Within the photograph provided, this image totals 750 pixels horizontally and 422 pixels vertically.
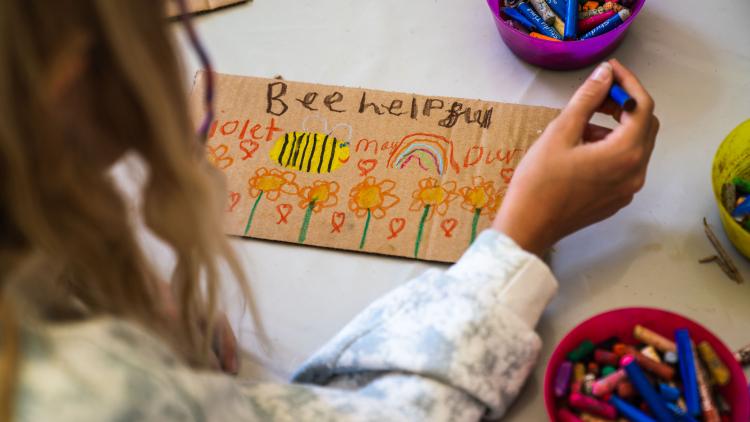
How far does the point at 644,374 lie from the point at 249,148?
0.45 meters

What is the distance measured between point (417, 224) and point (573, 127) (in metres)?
0.17

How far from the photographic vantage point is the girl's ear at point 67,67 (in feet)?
0.95

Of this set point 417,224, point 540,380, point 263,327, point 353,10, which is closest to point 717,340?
point 540,380

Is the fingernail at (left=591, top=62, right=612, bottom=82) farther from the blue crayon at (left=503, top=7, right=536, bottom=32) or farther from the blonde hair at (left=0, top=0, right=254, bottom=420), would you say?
the blonde hair at (left=0, top=0, right=254, bottom=420)

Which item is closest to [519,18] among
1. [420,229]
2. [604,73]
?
[604,73]

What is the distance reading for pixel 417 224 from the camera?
64 centimetres

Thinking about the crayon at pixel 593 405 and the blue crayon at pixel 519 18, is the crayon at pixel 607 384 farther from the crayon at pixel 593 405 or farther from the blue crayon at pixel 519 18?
the blue crayon at pixel 519 18

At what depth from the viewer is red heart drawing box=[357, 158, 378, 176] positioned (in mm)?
682

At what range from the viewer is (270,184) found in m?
0.68

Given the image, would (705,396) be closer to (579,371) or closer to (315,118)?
(579,371)

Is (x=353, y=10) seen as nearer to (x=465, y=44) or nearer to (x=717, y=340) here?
(x=465, y=44)

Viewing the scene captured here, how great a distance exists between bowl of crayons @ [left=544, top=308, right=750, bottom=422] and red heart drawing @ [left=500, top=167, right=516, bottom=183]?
19cm

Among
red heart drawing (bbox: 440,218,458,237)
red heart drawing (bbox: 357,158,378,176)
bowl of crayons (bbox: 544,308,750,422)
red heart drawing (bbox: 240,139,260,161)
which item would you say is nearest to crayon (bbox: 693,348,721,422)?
bowl of crayons (bbox: 544,308,750,422)

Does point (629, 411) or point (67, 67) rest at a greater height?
point (67, 67)
